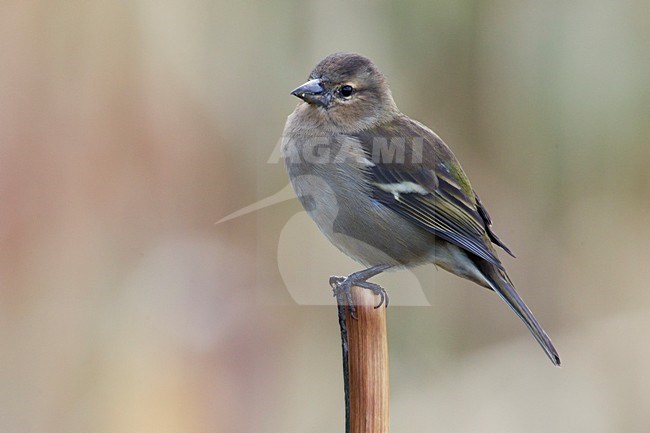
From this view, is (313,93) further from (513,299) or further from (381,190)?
(513,299)

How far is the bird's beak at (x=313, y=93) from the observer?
3.79 metres

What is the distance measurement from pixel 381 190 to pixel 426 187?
0.19m

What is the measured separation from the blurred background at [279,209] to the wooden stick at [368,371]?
1760 mm

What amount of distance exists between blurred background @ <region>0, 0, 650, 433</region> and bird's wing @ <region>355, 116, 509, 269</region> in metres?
0.84

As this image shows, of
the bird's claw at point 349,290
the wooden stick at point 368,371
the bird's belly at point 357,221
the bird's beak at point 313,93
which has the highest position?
the bird's beak at point 313,93

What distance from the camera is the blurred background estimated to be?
425cm

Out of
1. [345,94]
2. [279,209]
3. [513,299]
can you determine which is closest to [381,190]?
[345,94]

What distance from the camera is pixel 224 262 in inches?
178

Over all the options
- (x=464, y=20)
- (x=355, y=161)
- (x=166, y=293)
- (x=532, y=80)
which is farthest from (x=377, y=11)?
(x=166, y=293)

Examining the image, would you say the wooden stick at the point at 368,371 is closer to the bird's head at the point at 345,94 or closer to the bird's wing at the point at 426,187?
the bird's wing at the point at 426,187

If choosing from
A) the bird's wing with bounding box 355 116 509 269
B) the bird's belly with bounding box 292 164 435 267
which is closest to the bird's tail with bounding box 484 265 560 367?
the bird's wing with bounding box 355 116 509 269

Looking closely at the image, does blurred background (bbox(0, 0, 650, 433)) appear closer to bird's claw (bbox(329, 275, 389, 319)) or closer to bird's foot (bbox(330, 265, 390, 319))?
bird's foot (bbox(330, 265, 390, 319))

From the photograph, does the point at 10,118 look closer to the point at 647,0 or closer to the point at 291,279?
the point at 291,279

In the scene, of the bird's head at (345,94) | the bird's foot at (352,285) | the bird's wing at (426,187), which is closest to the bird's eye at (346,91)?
the bird's head at (345,94)
